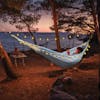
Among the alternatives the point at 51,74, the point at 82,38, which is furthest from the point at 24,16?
the point at 51,74

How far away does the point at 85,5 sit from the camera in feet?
34.8

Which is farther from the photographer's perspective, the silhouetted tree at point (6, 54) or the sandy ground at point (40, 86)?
the silhouetted tree at point (6, 54)

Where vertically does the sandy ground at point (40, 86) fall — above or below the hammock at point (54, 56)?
below

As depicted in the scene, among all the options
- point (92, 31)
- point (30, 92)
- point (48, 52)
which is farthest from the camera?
point (92, 31)

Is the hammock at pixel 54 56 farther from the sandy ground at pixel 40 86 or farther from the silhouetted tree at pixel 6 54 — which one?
the silhouetted tree at pixel 6 54

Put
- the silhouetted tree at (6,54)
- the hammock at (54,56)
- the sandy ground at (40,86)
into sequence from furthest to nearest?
the silhouetted tree at (6,54) → the hammock at (54,56) → the sandy ground at (40,86)

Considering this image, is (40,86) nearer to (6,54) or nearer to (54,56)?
(54,56)

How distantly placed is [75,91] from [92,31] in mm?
6716

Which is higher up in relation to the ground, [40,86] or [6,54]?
[6,54]

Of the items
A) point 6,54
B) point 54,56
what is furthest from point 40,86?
point 6,54

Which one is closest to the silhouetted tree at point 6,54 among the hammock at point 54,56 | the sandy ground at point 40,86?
the sandy ground at point 40,86

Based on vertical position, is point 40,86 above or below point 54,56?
below

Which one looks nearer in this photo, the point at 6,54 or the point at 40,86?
the point at 40,86

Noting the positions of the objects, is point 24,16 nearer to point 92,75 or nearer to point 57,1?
point 57,1
